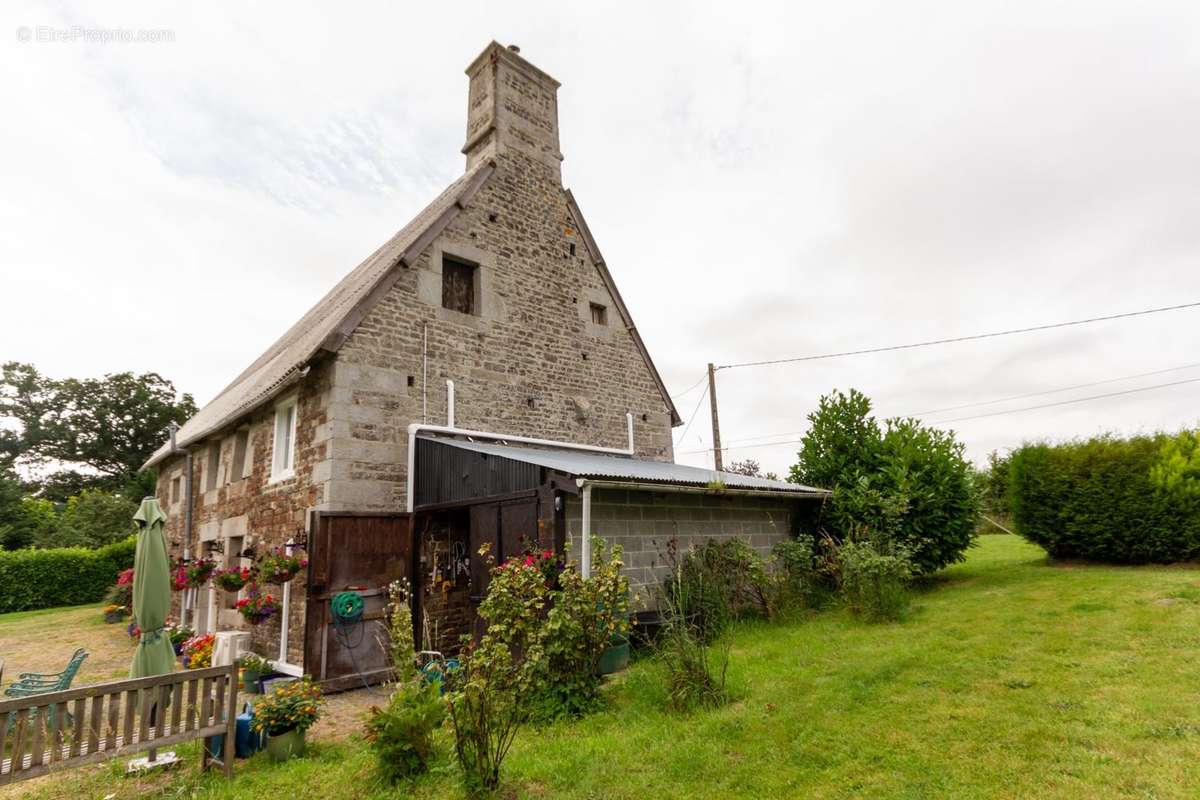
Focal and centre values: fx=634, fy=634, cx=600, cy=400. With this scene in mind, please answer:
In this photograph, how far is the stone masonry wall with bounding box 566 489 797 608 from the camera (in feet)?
26.7

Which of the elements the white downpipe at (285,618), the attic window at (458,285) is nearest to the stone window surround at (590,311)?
the attic window at (458,285)

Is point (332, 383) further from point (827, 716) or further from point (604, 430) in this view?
point (827, 716)

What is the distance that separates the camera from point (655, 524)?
8906mm

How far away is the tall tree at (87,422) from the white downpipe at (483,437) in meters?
33.0

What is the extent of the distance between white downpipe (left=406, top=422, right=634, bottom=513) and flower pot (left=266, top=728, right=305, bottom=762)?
13.5 feet

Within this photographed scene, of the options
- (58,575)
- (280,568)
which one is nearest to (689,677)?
(280,568)

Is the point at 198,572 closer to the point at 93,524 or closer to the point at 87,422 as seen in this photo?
the point at 93,524

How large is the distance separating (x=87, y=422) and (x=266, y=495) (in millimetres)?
33890

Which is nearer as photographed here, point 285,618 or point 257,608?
point 257,608

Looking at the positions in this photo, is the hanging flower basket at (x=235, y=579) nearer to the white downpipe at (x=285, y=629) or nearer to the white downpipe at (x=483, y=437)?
the white downpipe at (x=285, y=629)

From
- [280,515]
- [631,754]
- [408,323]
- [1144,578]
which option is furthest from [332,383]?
[1144,578]

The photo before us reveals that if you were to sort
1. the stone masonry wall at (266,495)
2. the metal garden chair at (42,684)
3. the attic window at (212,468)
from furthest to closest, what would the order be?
1. the attic window at (212,468)
2. the stone masonry wall at (266,495)
3. the metal garden chair at (42,684)

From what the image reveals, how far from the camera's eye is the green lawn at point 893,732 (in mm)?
4016

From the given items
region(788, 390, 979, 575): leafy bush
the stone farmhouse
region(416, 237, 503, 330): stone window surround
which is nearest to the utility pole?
the stone farmhouse
